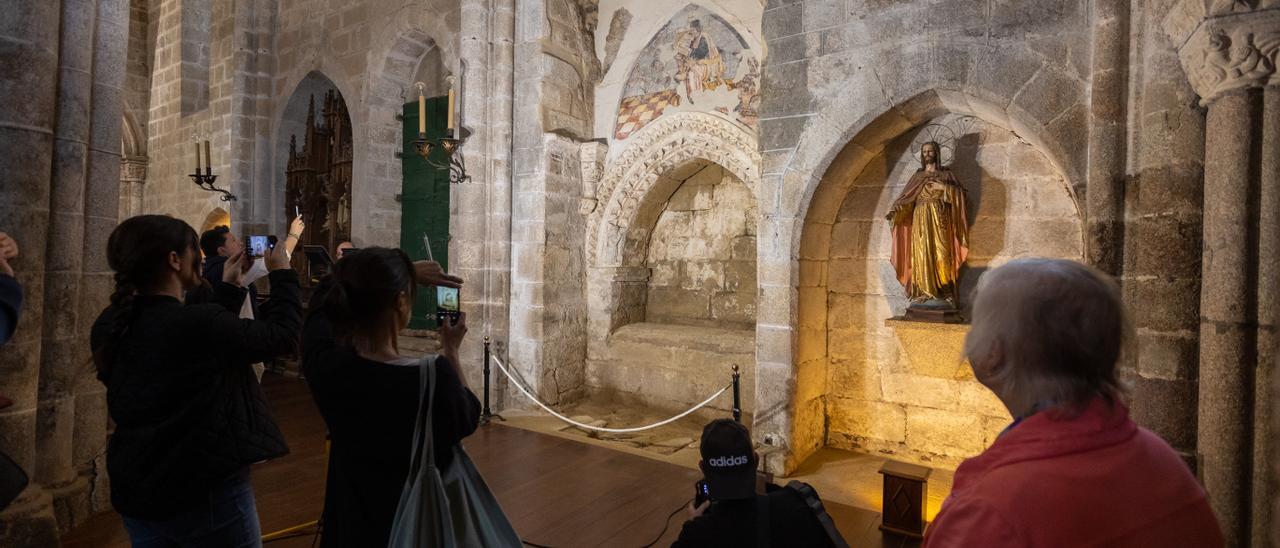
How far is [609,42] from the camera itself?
6.25 metres

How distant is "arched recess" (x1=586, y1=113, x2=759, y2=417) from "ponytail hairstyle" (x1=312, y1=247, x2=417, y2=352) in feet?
13.6

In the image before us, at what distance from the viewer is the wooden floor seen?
3.26 metres

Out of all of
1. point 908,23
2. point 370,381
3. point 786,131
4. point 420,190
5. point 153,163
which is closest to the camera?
point 370,381

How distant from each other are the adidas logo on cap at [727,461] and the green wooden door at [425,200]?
6.06m

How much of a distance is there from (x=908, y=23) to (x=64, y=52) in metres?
4.59

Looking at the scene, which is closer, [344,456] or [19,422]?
[344,456]

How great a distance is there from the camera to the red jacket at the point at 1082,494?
848 millimetres

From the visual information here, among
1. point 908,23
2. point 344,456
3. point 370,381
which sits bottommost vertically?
point 344,456

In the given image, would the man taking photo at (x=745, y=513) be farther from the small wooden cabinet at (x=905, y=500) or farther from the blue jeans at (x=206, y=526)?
the small wooden cabinet at (x=905, y=500)

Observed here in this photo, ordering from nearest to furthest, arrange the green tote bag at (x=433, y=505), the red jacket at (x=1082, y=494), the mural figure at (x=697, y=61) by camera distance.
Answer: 1. the red jacket at (x=1082, y=494)
2. the green tote bag at (x=433, y=505)
3. the mural figure at (x=697, y=61)

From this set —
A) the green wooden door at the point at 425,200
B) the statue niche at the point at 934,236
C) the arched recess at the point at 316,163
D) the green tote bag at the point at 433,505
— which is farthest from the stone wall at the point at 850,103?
the arched recess at the point at 316,163

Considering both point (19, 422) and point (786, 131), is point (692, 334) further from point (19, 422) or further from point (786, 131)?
point (19, 422)

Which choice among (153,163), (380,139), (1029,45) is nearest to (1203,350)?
(1029,45)

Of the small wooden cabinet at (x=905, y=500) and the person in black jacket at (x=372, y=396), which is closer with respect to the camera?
the person in black jacket at (x=372, y=396)
